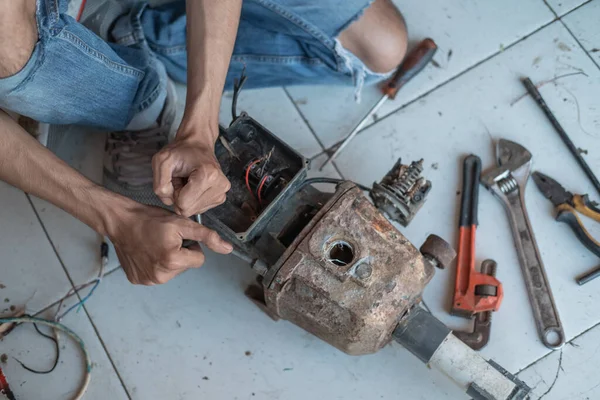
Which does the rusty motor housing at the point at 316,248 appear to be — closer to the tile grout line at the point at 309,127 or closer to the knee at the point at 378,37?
the tile grout line at the point at 309,127

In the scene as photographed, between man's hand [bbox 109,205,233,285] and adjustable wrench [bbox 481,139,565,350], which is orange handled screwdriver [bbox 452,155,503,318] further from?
man's hand [bbox 109,205,233,285]

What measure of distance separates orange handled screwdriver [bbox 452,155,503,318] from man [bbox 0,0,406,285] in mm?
346

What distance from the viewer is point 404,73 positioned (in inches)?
56.1

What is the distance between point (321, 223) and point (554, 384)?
0.71 m

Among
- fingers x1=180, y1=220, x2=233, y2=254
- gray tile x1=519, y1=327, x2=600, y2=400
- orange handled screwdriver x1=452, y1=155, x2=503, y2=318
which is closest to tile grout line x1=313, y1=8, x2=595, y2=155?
orange handled screwdriver x1=452, y1=155, x2=503, y2=318

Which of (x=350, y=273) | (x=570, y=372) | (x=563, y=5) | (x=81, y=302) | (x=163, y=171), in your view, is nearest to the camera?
(x=163, y=171)

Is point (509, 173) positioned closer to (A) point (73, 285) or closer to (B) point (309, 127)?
(B) point (309, 127)

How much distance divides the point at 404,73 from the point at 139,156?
0.71m

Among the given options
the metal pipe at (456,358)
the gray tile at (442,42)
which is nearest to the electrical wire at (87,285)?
the gray tile at (442,42)

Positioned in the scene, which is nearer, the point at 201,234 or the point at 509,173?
the point at 201,234

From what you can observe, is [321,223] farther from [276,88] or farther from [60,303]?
[60,303]

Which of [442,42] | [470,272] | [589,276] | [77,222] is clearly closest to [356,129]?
[442,42]

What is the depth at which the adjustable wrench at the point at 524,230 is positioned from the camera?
1.28 meters

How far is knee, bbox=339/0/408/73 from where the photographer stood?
1.33 metres
